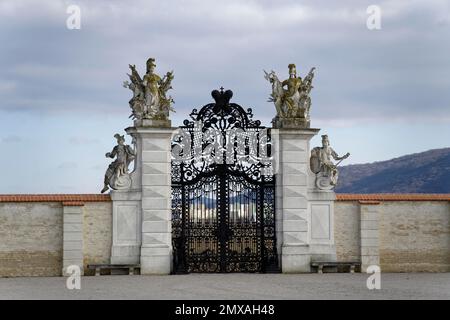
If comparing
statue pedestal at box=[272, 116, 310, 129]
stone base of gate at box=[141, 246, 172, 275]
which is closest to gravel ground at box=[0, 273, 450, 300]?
stone base of gate at box=[141, 246, 172, 275]

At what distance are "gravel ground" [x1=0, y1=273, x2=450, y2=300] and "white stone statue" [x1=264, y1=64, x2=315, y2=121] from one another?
463cm

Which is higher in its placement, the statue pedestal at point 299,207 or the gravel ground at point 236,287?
the statue pedestal at point 299,207

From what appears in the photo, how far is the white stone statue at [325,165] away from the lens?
28.5m

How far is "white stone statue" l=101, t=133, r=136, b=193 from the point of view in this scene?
27.8 m

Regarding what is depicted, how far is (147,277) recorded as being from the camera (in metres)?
26.9

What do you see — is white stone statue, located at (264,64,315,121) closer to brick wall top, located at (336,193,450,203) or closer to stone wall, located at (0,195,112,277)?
brick wall top, located at (336,193,450,203)

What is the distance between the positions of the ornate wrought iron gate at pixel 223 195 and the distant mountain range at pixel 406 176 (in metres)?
51.2

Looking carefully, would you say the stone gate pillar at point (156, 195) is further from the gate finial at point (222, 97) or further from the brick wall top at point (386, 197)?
the brick wall top at point (386, 197)

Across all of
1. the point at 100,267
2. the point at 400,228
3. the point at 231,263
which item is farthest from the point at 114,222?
the point at 400,228

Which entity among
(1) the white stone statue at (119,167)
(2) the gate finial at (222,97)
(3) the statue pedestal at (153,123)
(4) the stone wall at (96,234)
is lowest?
Result: (4) the stone wall at (96,234)

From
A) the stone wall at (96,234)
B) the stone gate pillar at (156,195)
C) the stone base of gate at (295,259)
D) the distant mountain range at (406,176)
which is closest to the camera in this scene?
the stone wall at (96,234)

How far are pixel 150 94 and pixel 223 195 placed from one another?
11.4 ft

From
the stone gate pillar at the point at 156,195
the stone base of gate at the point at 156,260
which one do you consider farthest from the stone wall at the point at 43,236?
the stone gate pillar at the point at 156,195

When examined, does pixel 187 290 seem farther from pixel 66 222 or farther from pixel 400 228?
pixel 400 228
